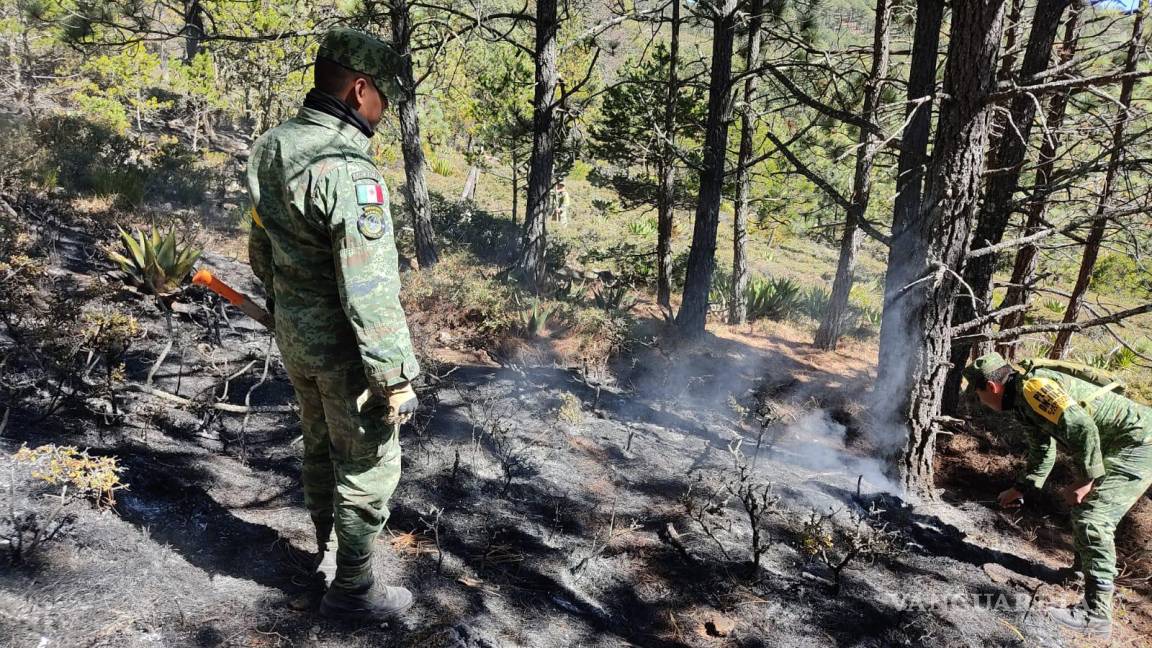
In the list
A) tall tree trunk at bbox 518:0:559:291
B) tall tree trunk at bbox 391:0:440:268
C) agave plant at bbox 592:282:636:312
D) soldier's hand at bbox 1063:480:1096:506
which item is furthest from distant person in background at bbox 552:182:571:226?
soldier's hand at bbox 1063:480:1096:506

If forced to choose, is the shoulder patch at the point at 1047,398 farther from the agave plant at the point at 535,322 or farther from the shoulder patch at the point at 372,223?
the agave plant at the point at 535,322

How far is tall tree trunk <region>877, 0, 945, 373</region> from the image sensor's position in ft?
15.1

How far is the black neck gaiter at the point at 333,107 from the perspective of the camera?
2.26 metres

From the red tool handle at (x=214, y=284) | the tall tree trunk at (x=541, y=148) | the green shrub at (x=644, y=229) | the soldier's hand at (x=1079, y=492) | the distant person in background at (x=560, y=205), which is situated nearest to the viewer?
the red tool handle at (x=214, y=284)

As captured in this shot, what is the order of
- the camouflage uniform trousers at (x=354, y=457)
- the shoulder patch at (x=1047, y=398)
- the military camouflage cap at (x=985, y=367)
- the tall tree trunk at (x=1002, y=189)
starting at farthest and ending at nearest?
the tall tree trunk at (x=1002, y=189) < the military camouflage cap at (x=985, y=367) < the shoulder patch at (x=1047, y=398) < the camouflage uniform trousers at (x=354, y=457)

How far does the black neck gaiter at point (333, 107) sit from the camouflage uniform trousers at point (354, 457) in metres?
0.90

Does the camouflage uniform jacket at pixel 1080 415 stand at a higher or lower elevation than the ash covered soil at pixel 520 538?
higher

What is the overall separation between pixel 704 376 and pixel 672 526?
3702 mm

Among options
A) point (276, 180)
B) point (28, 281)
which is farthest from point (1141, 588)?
point (28, 281)

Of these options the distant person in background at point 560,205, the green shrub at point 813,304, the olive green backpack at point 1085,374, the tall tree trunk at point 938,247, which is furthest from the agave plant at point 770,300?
the distant person in background at point 560,205

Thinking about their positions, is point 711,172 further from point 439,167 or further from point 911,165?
point 439,167

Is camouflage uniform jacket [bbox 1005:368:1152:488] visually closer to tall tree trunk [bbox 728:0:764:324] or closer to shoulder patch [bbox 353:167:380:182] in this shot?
shoulder patch [bbox 353:167:380:182]

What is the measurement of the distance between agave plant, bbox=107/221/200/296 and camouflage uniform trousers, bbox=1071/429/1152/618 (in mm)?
6140

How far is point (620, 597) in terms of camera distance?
304cm
